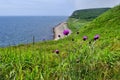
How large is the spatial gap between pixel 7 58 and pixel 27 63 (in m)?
0.46

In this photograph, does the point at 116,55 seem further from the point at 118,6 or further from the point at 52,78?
the point at 118,6

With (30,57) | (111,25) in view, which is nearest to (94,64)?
→ (30,57)

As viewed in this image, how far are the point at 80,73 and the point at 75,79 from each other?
1.06ft

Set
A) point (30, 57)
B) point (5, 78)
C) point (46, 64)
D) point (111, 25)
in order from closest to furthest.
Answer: point (5, 78) → point (46, 64) → point (30, 57) → point (111, 25)

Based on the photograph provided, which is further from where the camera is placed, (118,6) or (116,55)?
(118,6)

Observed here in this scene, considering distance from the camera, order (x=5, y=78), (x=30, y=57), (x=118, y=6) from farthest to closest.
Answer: (x=118, y=6)
(x=30, y=57)
(x=5, y=78)

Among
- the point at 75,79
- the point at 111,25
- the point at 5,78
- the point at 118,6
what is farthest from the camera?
the point at 118,6

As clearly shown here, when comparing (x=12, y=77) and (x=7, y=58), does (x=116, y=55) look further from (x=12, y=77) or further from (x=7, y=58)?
(x=12, y=77)

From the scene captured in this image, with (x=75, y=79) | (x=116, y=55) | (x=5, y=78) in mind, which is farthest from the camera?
(x=116, y=55)

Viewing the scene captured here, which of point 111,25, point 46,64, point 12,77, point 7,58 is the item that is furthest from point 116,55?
point 111,25

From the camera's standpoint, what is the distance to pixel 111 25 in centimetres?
2102

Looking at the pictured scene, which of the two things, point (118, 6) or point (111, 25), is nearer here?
point (111, 25)

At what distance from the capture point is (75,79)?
5051 mm

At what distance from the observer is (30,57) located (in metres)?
7.09
